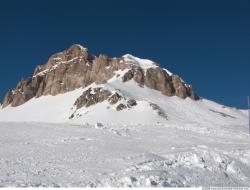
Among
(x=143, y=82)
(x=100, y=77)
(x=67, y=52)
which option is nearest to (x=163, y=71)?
(x=143, y=82)

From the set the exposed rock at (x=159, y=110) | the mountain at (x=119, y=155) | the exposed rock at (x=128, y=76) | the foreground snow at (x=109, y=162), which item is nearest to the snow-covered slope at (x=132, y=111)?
the exposed rock at (x=159, y=110)

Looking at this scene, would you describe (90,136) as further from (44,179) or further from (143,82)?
(143,82)

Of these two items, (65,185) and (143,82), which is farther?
(143,82)

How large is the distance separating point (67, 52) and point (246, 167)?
173m

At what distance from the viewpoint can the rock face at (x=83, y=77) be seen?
163 meters

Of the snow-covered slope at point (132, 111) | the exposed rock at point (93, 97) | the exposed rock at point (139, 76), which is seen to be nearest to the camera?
the snow-covered slope at point (132, 111)

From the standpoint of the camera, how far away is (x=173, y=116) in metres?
128

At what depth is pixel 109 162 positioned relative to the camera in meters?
23.7

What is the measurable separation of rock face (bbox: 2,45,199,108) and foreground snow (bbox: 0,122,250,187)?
104740 millimetres

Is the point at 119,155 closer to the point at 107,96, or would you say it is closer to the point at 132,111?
the point at 132,111

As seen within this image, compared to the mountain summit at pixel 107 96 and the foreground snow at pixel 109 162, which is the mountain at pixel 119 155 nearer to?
the foreground snow at pixel 109 162

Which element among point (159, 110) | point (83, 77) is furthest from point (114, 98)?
point (83, 77)

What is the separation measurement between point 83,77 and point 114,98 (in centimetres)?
4233

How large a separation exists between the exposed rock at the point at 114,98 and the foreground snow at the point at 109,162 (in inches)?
3901
